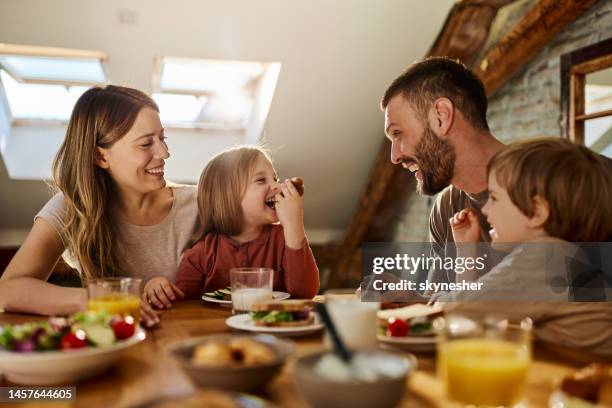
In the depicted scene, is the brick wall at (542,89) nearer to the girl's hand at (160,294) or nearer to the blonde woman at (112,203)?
the blonde woman at (112,203)

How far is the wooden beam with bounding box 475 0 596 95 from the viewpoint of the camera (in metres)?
3.40

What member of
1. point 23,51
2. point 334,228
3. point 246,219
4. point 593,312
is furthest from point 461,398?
point 334,228

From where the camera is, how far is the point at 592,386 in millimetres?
792

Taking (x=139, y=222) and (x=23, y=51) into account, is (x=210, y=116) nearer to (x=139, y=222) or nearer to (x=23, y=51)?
(x=23, y=51)

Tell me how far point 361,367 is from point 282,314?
54 cm

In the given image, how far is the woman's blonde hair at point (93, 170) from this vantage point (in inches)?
78.3

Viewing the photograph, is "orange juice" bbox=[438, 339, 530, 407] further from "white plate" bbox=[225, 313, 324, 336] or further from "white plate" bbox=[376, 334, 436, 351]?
"white plate" bbox=[225, 313, 324, 336]

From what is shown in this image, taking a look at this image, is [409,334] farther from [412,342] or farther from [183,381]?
[183,381]

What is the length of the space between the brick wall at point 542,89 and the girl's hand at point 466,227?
198 centimetres

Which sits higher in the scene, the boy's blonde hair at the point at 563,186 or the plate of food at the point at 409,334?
the boy's blonde hair at the point at 563,186

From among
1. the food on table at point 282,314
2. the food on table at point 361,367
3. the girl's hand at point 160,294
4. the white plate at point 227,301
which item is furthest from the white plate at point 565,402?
the girl's hand at point 160,294

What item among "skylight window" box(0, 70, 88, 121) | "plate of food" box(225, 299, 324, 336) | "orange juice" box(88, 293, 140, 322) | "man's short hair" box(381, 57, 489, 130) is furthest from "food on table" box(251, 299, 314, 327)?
"skylight window" box(0, 70, 88, 121)

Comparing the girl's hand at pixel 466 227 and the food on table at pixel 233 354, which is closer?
the food on table at pixel 233 354

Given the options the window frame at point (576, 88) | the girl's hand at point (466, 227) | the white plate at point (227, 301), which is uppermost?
the window frame at point (576, 88)
